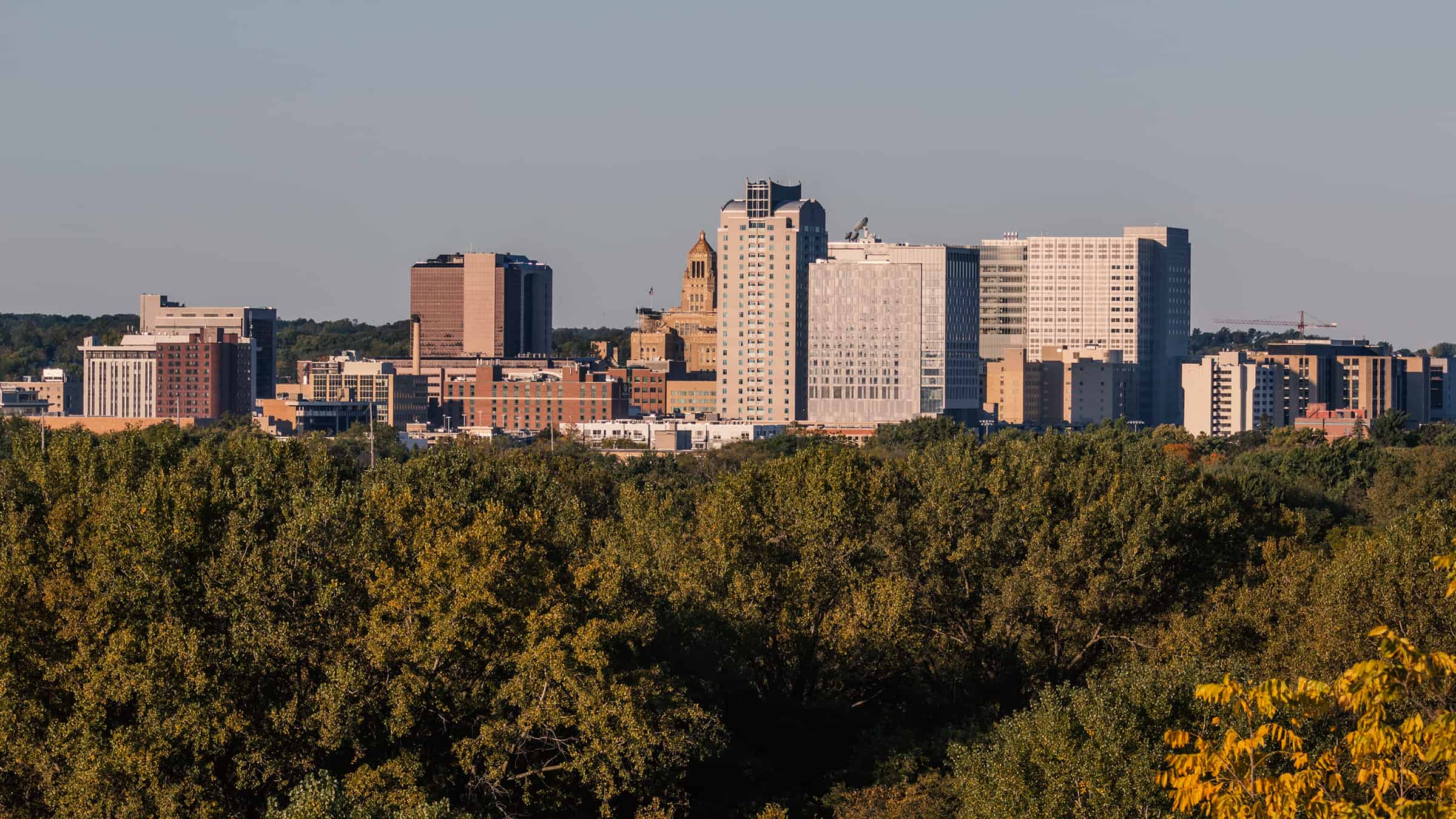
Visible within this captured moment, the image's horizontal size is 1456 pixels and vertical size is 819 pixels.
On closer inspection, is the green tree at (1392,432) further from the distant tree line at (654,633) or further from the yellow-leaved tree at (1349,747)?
the yellow-leaved tree at (1349,747)

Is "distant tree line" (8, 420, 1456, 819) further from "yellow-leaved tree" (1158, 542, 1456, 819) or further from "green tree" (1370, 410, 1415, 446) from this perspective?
"green tree" (1370, 410, 1415, 446)

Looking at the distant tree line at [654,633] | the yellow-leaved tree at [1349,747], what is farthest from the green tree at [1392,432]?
the yellow-leaved tree at [1349,747]

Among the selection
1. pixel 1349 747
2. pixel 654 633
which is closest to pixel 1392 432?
pixel 654 633

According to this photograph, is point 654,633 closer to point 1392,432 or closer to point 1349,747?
point 1349,747

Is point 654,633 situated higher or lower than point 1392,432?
lower

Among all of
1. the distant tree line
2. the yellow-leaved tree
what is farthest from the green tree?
the yellow-leaved tree

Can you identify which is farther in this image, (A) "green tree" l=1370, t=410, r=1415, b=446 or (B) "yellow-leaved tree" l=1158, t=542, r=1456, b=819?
(A) "green tree" l=1370, t=410, r=1415, b=446

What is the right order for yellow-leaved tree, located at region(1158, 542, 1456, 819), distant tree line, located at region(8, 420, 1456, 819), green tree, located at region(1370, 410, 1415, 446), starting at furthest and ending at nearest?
green tree, located at region(1370, 410, 1415, 446), distant tree line, located at region(8, 420, 1456, 819), yellow-leaved tree, located at region(1158, 542, 1456, 819)

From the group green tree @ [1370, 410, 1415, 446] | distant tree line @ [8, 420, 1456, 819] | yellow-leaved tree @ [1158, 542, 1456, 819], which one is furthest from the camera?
green tree @ [1370, 410, 1415, 446]

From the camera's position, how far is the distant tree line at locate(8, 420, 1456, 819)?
120 feet

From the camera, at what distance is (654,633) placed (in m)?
43.6

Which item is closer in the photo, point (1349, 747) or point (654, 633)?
point (1349, 747)

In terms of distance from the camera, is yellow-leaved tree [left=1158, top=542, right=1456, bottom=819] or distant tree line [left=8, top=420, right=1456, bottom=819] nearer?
yellow-leaved tree [left=1158, top=542, right=1456, bottom=819]

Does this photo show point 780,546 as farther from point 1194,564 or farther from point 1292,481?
point 1292,481
